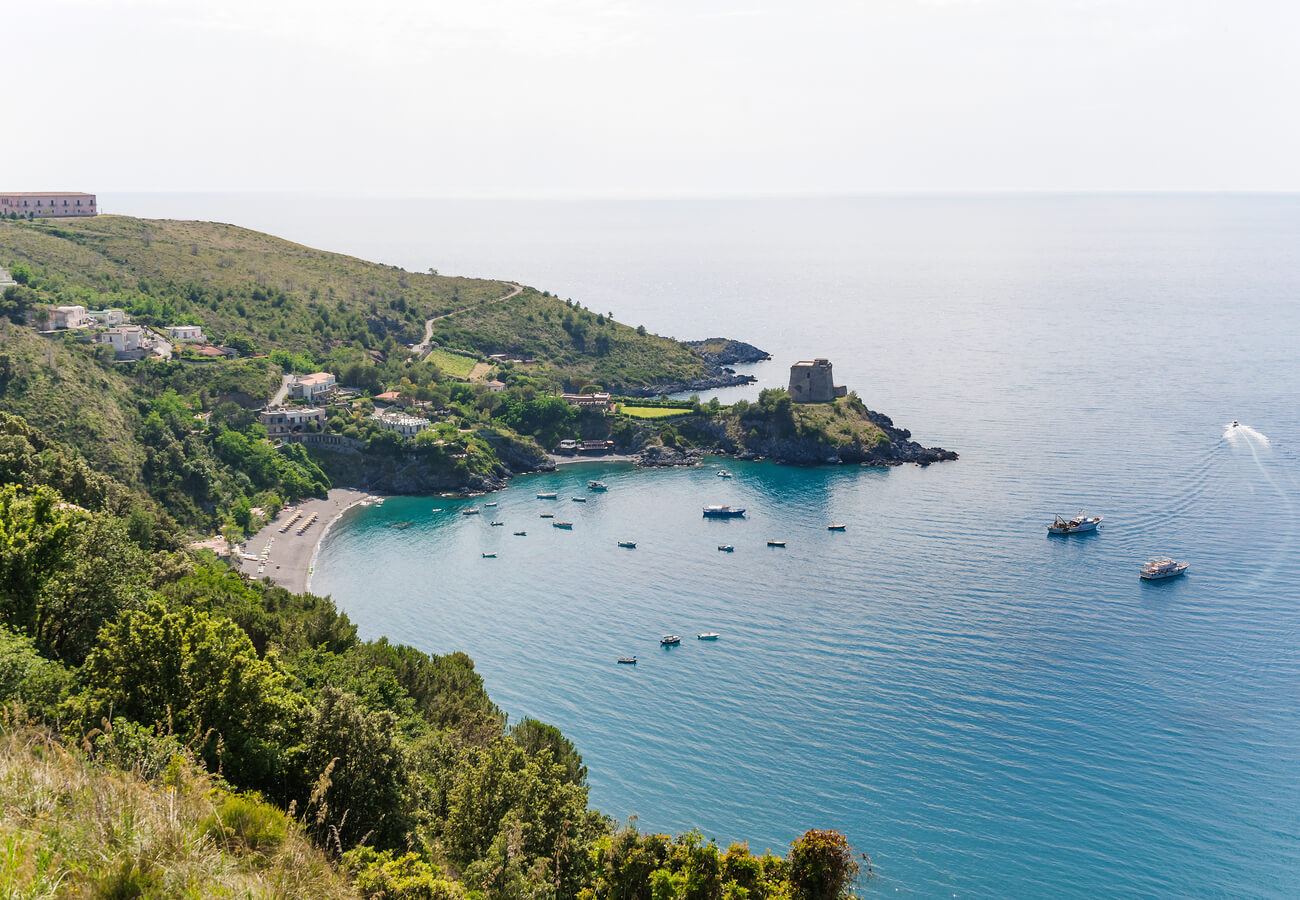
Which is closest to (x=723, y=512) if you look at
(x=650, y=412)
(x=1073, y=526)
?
(x=1073, y=526)

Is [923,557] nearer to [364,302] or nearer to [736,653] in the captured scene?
[736,653]

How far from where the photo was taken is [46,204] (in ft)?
429

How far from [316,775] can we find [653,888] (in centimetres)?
791

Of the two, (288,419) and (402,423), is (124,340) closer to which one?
(288,419)

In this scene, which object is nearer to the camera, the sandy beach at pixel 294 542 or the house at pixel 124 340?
the sandy beach at pixel 294 542

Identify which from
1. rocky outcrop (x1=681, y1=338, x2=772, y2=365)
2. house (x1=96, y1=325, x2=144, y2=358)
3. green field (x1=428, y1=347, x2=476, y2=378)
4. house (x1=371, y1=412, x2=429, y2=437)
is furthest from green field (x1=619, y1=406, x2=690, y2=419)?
house (x1=96, y1=325, x2=144, y2=358)

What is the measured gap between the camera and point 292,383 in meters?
95.4

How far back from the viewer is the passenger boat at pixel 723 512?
76.8 metres

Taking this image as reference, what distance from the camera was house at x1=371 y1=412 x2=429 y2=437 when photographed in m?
88.6

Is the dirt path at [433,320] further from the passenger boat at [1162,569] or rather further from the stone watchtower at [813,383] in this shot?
the passenger boat at [1162,569]

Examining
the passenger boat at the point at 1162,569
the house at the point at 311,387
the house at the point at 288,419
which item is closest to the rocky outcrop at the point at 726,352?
the house at the point at 311,387

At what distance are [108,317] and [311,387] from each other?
22.6 m

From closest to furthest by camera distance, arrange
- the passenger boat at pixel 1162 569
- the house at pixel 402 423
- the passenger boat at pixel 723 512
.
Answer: the passenger boat at pixel 1162 569, the passenger boat at pixel 723 512, the house at pixel 402 423

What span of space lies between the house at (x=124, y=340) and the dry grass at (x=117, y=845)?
88572 mm
